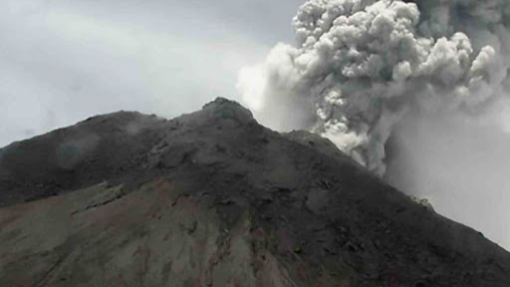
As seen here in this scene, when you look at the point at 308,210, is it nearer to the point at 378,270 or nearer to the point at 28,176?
the point at 378,270

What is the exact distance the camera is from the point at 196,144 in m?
39.9

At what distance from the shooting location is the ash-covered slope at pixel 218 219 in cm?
3309

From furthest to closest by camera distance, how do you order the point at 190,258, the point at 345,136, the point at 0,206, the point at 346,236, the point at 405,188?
1. the point at 405,188
2. the point at 345,136
3. the point at 0,206
4. the point at 346,236
5. the point at 190,258

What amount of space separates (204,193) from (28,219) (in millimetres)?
7345

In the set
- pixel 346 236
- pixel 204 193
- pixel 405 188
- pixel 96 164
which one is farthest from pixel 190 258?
pixel 405 188

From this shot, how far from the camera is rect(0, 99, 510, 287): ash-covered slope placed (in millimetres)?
33094

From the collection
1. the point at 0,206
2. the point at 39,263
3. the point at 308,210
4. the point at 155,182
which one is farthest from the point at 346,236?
the point at 0,206

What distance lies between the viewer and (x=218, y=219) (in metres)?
35.4

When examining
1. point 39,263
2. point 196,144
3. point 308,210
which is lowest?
point 39,263

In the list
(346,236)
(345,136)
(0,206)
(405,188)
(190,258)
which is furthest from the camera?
(405,188)

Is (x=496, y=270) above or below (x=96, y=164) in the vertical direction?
below

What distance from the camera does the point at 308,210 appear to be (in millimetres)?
36844

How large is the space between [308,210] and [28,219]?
11.6m

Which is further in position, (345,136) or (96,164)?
(345,136)
